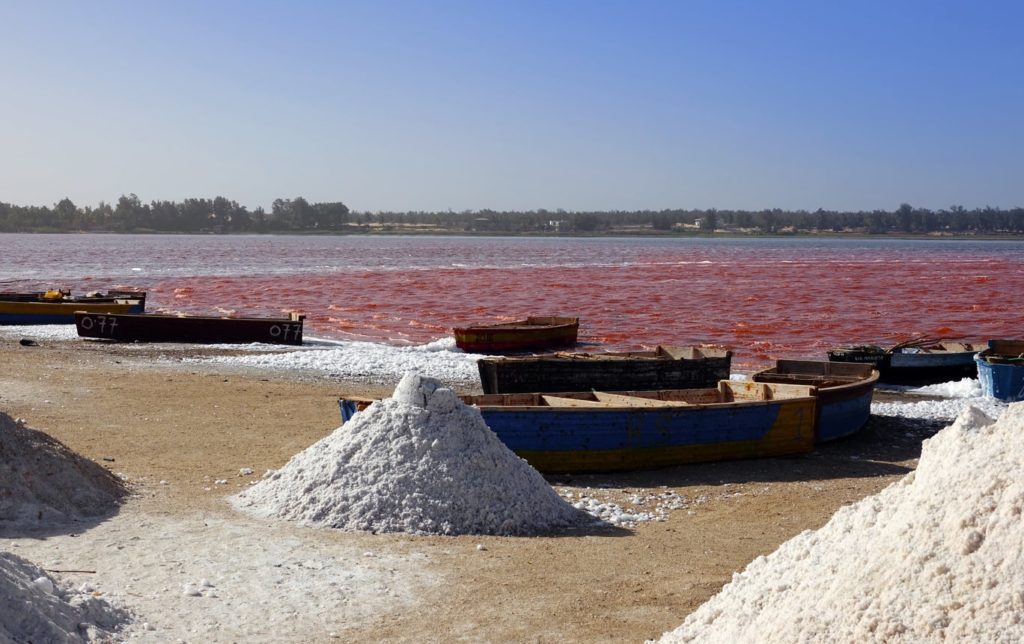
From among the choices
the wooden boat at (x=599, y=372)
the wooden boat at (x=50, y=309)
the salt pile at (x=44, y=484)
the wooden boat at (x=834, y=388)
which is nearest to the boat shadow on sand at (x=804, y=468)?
the wooden boat at (x=834, y=388)

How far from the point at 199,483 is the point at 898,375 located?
1744cm

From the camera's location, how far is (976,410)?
6293mm

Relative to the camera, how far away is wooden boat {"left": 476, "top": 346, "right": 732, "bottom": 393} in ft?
61.9

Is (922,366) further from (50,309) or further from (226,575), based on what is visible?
(50,309)

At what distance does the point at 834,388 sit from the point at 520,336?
1563 centimetres

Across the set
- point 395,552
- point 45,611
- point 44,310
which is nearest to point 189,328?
point 44,310

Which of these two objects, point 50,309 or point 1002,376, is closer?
point 1002,376

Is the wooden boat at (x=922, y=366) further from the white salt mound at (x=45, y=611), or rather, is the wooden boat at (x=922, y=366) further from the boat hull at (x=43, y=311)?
the boat hull at (x=43, y=311)

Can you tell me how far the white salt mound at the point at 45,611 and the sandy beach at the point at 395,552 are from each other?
1.00 ft

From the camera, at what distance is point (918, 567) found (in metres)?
5.39

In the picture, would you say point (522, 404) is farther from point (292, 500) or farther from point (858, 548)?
point (858, 548)

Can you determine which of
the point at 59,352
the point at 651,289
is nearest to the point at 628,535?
the point at 59,352

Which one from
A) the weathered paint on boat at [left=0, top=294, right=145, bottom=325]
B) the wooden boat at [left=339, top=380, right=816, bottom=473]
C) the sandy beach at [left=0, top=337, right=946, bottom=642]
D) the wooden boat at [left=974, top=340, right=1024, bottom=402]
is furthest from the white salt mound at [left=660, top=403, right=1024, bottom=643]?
the weathered paint on boat at [left=0, top=294, right=145, bottom=325]

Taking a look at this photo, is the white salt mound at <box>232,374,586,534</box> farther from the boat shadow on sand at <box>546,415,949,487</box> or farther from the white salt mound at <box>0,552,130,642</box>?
the white salt mound at <box>0,552,130,642</box>
